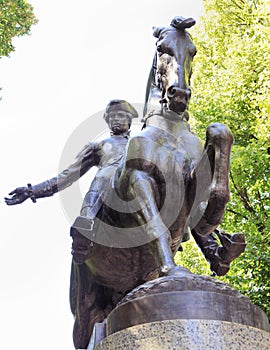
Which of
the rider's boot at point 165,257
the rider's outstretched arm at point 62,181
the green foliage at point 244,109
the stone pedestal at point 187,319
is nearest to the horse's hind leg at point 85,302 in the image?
the rider's outstretched arm at point 62,181

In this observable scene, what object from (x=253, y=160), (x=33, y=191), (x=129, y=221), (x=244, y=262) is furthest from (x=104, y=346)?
(x=253, y=160)

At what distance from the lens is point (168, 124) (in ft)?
15.7

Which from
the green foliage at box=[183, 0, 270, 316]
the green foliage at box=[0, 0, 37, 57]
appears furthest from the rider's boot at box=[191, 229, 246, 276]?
the green foliage at box=[0, 0, 37, 57]

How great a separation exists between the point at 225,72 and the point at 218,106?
1124 millimetres

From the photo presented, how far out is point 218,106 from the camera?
595 inches

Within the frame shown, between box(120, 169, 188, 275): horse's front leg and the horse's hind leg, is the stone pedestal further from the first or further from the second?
the horse's hind leg

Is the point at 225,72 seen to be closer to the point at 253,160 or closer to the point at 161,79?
the point at 253,160

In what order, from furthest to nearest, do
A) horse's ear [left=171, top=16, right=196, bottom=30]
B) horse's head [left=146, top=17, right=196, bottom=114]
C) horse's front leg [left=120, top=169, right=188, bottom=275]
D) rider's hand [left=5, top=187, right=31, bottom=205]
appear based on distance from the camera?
rider's hand [left=5, top=187, right=31, bottom=205], horse's ear [left=171, top=16, right=196, bottom=30], horse's head [left=146, top=17, right=196, bottom=114], horse's front leg [left=120, top=169, right=188, bottom=275]

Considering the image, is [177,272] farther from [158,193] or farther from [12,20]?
[12,20]

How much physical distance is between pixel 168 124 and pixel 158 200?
65cm

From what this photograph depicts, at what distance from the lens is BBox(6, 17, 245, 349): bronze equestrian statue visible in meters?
4.26

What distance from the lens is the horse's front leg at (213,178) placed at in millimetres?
4230

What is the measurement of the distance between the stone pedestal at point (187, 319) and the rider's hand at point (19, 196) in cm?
207

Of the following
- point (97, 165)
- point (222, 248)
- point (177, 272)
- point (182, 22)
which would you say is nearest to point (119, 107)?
point (97, 165)
